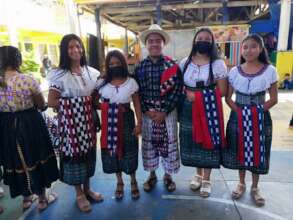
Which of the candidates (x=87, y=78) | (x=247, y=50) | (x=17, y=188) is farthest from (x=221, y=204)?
(x=17, y=188)

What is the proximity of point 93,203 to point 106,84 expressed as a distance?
3.61 ft

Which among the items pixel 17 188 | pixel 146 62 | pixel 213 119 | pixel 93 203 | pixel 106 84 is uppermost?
pixel 146 62

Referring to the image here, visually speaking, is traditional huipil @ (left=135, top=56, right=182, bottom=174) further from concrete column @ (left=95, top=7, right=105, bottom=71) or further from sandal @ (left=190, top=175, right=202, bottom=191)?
concrete column @ (left=95, top=7, right=105, bottom=71)

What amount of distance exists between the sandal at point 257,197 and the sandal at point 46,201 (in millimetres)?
1826

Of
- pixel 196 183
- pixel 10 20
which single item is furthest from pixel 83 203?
pixel 10 20

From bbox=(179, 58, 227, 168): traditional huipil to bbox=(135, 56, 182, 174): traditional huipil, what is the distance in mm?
98

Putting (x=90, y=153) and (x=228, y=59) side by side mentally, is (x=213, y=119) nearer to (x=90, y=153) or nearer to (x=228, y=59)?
(x=90, y=153)

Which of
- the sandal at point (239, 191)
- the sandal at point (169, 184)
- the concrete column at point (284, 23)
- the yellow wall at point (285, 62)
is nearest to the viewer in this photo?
the sandal at point (239, 191)

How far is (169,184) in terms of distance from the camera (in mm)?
2697

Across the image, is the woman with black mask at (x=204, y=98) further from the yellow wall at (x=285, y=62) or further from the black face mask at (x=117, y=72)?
the yellow wall at (x=285, y=62)

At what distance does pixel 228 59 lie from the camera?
9.27 metres

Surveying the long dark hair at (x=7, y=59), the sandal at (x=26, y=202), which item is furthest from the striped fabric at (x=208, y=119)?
the sandal at (x=26, y=202)

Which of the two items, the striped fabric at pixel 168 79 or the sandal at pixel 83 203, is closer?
the striped fabric at pixel 168 79

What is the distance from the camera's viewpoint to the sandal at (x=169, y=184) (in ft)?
8.75
